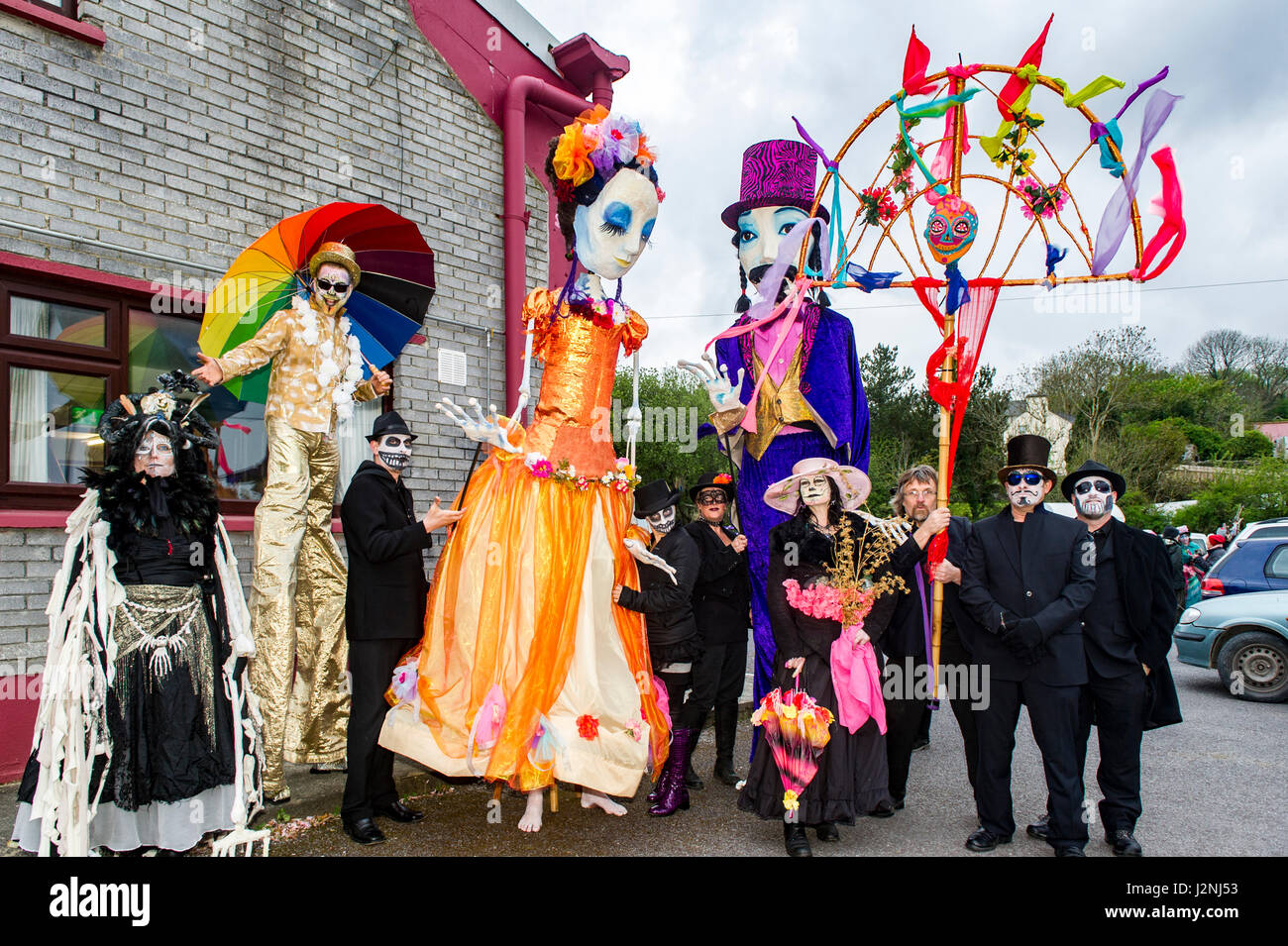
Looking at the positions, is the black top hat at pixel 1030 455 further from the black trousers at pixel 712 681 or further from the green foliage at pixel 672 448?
the green foliage at pixel 672 448

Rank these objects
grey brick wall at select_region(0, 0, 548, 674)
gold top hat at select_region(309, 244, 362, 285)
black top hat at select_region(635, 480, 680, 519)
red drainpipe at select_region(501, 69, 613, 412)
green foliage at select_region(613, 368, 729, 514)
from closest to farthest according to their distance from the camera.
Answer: black top hat at select_region(635, 480, 680, 519)
gold top hat at select_region(309, 244, 362, 285)
grey brick wall at select_region(0, 0, 548, 674)
red drainpipe at select_region(501, 69, 613, 412)
green foliage at select_region(613, 368, 729, 514)

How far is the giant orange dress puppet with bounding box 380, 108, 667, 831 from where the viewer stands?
3561mm

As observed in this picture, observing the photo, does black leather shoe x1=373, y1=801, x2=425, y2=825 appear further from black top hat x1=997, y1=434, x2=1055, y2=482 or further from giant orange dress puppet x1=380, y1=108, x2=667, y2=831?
black top hat x1=997, y1=434, x2=1055, y2=482

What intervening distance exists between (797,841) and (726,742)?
119 centimetres

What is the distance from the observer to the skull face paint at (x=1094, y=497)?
407 cm

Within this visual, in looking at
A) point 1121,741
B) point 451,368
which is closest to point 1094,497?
point 1121,741

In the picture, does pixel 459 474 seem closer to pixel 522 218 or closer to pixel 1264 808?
pixel 522 218

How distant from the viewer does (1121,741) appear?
12.8ft

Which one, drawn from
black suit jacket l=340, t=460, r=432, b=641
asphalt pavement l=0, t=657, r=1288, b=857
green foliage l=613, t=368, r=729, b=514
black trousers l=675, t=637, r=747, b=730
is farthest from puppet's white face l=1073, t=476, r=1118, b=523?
green foliage l=613, t=368, r=729, b=514

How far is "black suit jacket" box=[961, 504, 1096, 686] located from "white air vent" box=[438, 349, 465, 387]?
437cm

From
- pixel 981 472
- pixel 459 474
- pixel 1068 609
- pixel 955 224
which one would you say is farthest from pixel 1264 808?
pixel 981 472

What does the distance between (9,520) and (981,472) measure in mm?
21930

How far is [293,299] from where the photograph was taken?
14.8 feet

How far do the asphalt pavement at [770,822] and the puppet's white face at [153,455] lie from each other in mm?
1758
